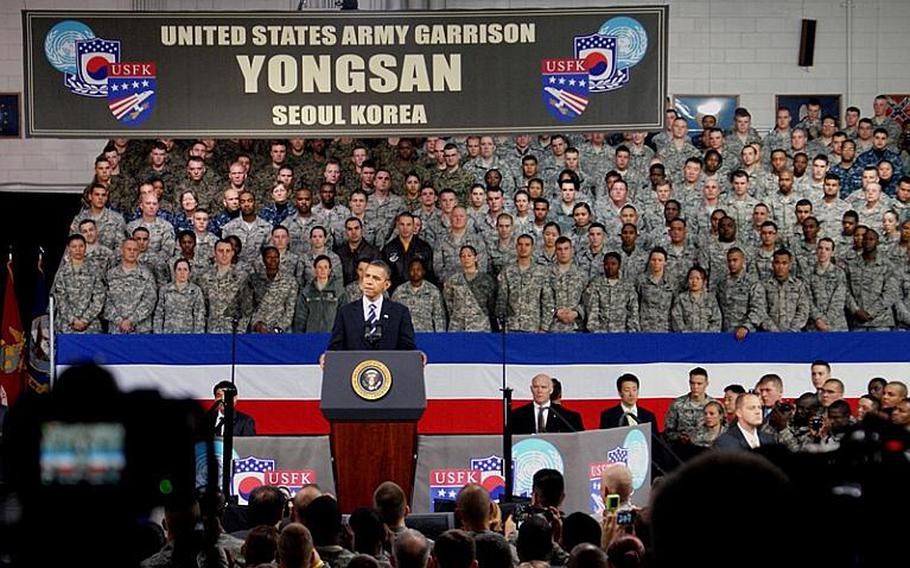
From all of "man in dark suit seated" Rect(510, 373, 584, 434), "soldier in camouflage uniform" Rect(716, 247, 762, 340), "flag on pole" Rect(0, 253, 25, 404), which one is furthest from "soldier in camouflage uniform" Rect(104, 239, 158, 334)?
"soldier in camouflage uniform" Rect(716, 247, 762, 340)

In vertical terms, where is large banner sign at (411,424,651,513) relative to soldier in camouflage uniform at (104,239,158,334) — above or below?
below

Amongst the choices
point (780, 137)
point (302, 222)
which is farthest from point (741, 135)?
point (302, 222)

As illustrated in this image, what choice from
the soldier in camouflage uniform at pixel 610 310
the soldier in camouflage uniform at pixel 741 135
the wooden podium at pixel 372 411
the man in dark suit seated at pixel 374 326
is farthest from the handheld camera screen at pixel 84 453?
the soldier in camouflage uniform at pixel 741 135

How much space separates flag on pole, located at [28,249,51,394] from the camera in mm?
15883

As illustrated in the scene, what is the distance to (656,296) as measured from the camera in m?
14.4

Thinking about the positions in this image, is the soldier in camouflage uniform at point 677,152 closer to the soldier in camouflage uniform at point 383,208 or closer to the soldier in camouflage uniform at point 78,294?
the soldier in camouflage uniform at point 383,208

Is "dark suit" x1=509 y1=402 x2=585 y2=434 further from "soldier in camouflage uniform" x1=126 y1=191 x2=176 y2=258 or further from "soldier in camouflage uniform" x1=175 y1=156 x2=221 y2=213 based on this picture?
"soldier in camouflage uniform" x1=175 y1=156 x2=221 y2=213

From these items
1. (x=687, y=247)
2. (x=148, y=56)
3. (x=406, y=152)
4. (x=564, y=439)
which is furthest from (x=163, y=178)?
(x=564, y=439)

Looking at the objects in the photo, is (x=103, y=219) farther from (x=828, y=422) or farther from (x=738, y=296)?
(x=828, y=422)

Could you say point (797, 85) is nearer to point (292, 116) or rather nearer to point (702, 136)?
point (702, 136)

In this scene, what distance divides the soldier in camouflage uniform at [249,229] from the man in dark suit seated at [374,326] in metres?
4.78

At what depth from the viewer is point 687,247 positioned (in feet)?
49.1

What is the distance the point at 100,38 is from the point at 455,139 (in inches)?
155

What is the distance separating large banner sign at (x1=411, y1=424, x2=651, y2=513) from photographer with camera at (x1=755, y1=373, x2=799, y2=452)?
158 cm
